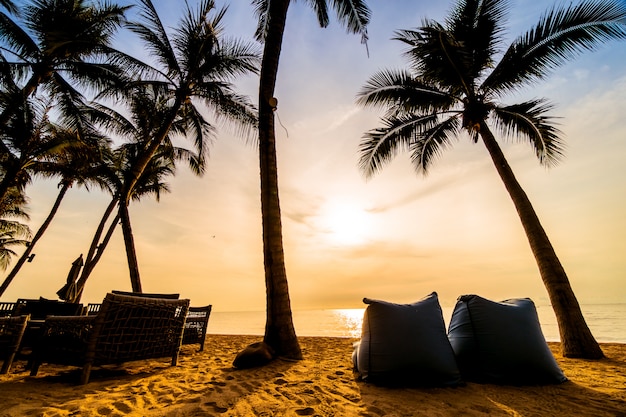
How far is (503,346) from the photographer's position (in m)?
2.63

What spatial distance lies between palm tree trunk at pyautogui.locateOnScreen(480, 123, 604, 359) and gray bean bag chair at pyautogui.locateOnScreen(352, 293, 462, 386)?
12.3 ft

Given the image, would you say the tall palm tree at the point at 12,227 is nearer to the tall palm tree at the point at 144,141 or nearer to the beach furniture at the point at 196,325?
the tall palm tree at the point at 144,141

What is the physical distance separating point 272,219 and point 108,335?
8.43 ft

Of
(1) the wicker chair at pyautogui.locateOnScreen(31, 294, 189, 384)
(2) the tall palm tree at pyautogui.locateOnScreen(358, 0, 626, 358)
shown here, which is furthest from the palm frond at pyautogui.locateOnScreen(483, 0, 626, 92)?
(1) the wicker chair at pyautogui.locateOnScreen(31, 294, 189, 384)

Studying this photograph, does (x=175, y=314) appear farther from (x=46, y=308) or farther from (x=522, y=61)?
(x=522, y=61)

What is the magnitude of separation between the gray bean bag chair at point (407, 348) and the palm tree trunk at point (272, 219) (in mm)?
1772

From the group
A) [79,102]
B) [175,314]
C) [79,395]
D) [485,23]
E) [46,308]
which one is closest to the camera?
[79,395]

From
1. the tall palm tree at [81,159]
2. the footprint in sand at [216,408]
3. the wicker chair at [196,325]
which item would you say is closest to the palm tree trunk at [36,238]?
the tall palm tree at [81,159]

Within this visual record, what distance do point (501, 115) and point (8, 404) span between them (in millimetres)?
9521

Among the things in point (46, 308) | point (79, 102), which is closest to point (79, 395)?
point (46, 308)

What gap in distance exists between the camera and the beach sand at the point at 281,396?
2076 millimetres

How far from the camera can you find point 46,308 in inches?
192

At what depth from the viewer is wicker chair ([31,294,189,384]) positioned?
9.49 feet

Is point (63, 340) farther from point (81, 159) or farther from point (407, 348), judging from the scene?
point (81, 159)
